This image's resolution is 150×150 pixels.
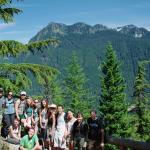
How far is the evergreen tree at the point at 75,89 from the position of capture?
267ft

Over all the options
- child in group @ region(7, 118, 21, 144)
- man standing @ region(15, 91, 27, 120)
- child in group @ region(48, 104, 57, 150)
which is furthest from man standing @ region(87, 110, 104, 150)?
man standing @ region(15, 91, 27, 120)

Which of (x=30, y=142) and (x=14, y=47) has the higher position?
(x=14, y=47)

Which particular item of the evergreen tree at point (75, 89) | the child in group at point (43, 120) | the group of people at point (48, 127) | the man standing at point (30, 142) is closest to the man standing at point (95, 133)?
the group of people at point (48, 127)

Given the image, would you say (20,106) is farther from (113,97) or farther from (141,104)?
(113,97)

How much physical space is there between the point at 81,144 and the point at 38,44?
29.6 ft

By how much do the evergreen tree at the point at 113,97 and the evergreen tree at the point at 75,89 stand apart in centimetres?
1438

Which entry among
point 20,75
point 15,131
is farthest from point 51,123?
point 20,75

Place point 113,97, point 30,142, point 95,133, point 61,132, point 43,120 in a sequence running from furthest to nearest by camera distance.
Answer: point 113,97 < point 43,120 < point 61,132 < point 95,133 < point 30,142

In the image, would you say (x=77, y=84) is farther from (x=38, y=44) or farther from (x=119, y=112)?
(x=38, y=44)

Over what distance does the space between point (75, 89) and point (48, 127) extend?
71.2 metres

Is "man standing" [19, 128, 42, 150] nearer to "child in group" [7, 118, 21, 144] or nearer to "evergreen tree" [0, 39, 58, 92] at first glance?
"child in group" [7, 118, 21, 144]

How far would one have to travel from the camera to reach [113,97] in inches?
2557

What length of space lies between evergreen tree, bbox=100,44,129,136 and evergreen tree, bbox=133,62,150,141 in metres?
1.67

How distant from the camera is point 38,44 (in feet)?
74.3
